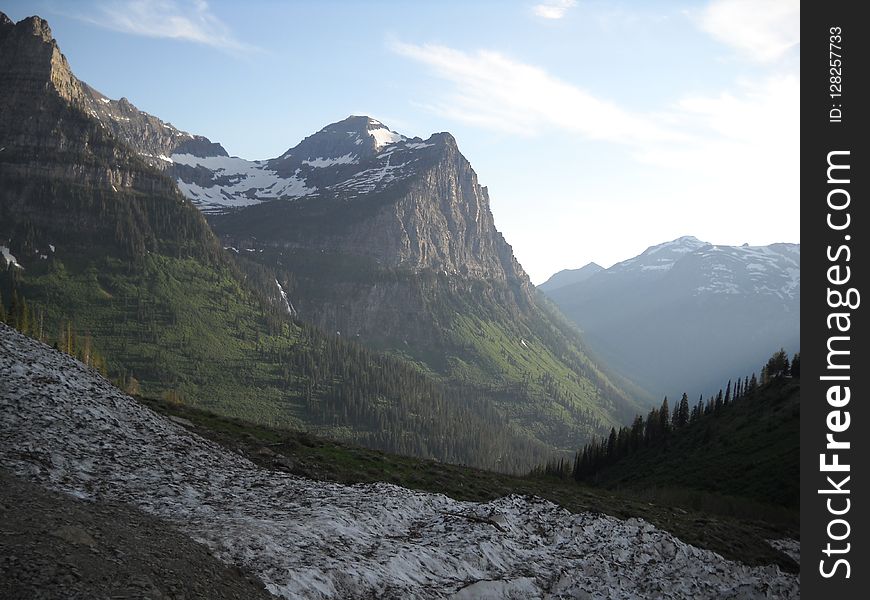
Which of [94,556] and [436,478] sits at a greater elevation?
[94,556]

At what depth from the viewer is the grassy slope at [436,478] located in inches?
1485

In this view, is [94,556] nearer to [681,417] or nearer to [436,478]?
[436,478]

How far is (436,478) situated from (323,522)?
21034 millimetres

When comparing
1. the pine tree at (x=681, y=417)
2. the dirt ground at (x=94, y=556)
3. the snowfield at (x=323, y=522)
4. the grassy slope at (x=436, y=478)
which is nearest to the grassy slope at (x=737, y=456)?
the pine tree at (x=681, y=417)

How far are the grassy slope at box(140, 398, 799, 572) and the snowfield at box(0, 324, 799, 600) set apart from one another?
3300mm

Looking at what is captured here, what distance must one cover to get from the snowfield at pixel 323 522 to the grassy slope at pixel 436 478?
130 inches

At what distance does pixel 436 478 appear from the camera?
148 ft

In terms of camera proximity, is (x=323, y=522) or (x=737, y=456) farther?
(x=737, y=456)

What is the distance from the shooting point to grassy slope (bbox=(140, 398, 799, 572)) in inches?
1485

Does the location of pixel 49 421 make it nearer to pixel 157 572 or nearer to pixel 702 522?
pixel 157 572

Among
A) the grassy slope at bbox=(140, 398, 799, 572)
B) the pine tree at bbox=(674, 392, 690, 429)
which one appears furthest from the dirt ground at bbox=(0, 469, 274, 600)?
the pine tree at bbox=(674, 392, 690, 429)

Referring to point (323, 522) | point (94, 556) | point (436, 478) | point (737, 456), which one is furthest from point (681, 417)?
point (94, 556)

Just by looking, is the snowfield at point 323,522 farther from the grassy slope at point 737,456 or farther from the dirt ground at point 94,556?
the grassy slope at point 737,456
